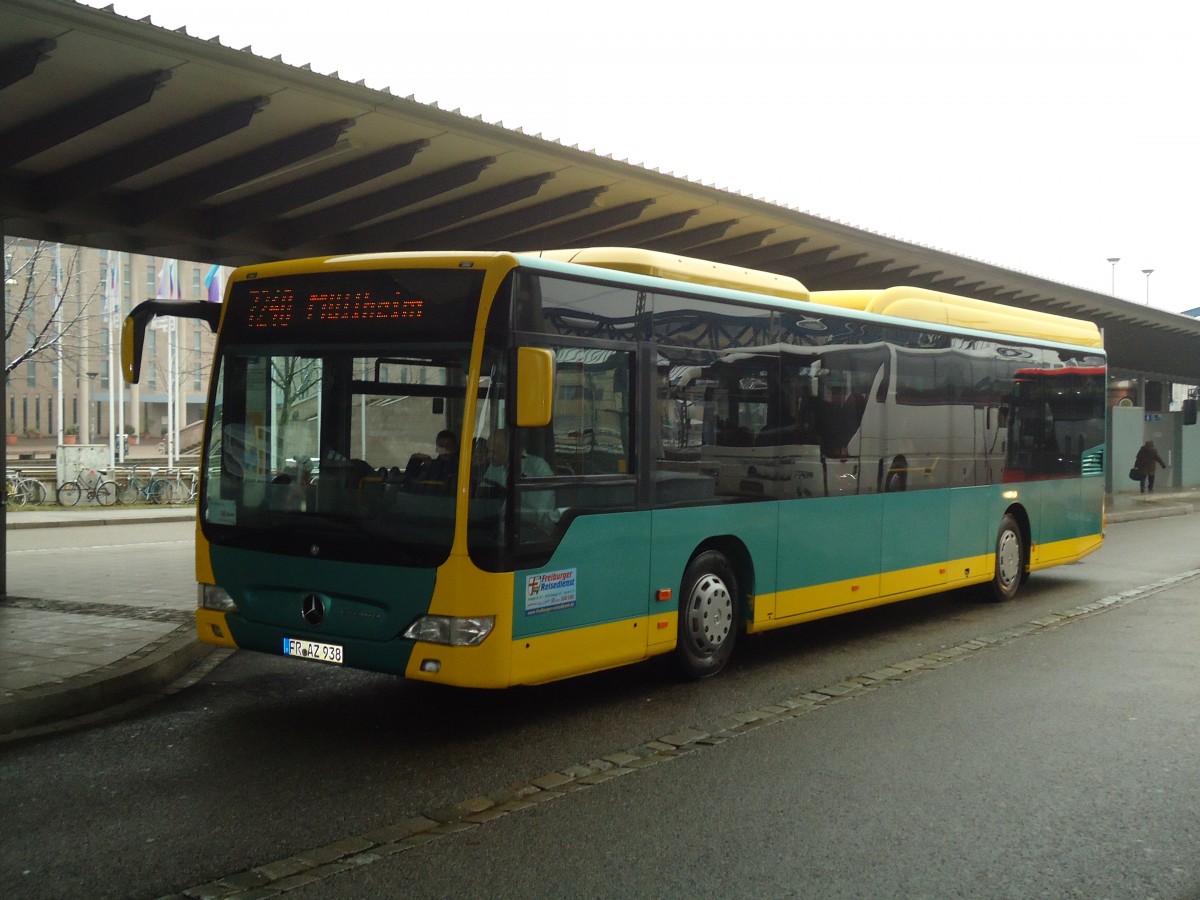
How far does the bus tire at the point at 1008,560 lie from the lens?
12758 millimetres

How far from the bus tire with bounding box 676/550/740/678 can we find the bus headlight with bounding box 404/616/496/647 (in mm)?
1981

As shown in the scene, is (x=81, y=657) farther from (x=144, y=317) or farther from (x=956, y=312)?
(x=956, y=312)

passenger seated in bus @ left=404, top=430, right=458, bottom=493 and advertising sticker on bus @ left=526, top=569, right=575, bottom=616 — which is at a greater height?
passenger seated in bus @ left=404, top=430, right=458, bottom=493

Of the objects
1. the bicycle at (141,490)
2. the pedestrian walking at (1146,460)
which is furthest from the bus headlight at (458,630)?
the pedestrian walking at (1146,460)

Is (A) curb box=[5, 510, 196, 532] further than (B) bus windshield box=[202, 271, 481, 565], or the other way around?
(A) curb box=[5, 510, 196, 532]

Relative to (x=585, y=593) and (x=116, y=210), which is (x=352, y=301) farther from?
(x=116, y=210)

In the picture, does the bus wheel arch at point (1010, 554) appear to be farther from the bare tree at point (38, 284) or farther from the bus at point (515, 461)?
the bare tree at point (38, 284)

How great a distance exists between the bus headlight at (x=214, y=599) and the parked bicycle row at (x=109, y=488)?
24.5m

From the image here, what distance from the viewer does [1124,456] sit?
1409 inches

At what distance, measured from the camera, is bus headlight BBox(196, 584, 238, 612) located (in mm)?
7543

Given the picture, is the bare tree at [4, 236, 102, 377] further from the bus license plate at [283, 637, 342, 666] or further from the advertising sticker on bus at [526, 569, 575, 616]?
the advertising sticker on bus at [526, 569, 575, 616]

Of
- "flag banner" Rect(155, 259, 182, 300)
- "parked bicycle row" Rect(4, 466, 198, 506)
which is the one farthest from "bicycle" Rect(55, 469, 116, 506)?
"flag banner" Rect(155, 259, 182, 300)

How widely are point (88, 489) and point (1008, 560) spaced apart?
84.9 feet

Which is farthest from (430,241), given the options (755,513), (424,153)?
(755,513)
